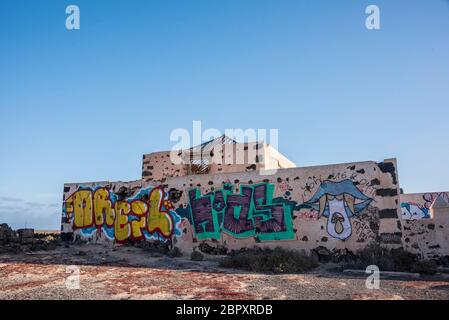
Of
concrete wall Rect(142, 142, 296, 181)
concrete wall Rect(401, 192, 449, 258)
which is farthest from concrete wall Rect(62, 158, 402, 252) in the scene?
concrete wall Rect(142, 142, 296, 181)

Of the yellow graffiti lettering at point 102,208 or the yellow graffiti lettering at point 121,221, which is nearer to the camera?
the yellow graffiti lettering at point 121,221

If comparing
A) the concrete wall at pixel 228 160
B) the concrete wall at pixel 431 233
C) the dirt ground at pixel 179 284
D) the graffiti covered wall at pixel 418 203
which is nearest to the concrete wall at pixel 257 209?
the concrete wall at pixel 431 233

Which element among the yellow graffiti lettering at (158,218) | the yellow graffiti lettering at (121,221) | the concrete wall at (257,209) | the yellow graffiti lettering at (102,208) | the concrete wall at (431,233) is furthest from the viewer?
the yellow graffiti lettering at (102,208)

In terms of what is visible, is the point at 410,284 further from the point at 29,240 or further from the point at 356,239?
the point at 29,240

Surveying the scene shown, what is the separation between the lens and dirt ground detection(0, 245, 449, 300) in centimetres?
541

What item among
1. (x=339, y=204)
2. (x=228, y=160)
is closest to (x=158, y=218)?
(x=228, y=160)

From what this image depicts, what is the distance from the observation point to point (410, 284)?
6543 mm

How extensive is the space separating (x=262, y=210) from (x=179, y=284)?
5592 millimetres

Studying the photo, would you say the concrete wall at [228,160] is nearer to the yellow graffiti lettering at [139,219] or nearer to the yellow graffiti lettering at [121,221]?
the yellow graffiti lettering at [139,219]

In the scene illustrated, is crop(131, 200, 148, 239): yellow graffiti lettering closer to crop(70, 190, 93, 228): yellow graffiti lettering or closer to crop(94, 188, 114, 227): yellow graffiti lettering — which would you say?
crop(94, 188, 114, 227): yellow graffiti lettering

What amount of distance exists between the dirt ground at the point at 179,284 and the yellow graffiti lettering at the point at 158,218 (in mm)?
3394

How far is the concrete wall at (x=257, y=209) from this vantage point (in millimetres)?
10266

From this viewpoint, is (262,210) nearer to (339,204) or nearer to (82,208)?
(339,204)

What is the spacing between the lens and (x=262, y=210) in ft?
38.0
